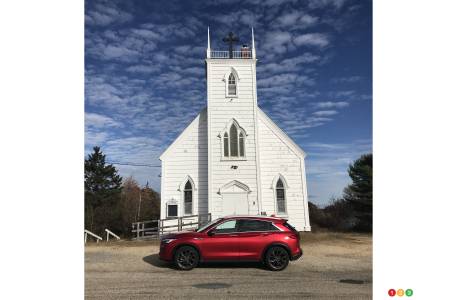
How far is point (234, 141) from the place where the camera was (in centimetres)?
1772

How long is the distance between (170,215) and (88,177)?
2510cm

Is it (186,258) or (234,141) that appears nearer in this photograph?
(186,258)

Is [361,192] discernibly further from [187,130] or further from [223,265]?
[223,265]

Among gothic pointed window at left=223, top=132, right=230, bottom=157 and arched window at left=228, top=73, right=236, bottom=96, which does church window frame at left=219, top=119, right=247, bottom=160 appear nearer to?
gothic pointed window at left=223, top=132, right=230, bottom=157

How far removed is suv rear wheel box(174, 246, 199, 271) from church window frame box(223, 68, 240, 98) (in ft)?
37.5

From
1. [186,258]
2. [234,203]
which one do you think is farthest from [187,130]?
[186,258]

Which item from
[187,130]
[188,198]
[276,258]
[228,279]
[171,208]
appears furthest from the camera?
[187,130]

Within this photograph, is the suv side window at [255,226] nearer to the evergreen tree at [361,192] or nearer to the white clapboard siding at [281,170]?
the white clapboard siding at [281,170]

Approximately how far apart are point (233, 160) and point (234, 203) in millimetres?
2303

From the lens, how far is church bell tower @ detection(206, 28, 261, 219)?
17125mm

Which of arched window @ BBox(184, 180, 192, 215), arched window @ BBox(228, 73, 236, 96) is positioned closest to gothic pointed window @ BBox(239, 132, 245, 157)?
arched window @ BBox(228, 73, 236, 96)
